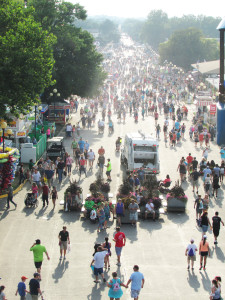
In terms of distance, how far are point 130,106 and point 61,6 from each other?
11725mm

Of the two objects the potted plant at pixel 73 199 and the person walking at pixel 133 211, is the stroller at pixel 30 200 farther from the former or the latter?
the person walking at pixel 133 211

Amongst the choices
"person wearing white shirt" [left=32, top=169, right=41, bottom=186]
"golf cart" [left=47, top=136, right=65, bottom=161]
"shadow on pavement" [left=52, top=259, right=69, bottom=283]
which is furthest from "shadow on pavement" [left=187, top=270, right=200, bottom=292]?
"golf cart" [left=47, top=136, right=65, bottom=161]

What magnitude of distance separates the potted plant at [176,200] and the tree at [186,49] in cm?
9780

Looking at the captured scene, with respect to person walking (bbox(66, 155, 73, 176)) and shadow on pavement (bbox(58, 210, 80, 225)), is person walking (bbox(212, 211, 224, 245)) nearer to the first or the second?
shadow on pavement (bbox(58, 210, 80, 225))

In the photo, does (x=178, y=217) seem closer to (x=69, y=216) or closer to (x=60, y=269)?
(x=69, y=216)

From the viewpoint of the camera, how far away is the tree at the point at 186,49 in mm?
118688

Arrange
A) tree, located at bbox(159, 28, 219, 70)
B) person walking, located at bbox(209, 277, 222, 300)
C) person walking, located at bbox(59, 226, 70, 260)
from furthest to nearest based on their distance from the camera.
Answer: tree, located at bbox(159, 28, 219, 70)
person walking, located at bbox(59, 226, 70, 260)
person walking, located at bbox(209, 277, 222, 300)

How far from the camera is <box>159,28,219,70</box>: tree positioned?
119 meters

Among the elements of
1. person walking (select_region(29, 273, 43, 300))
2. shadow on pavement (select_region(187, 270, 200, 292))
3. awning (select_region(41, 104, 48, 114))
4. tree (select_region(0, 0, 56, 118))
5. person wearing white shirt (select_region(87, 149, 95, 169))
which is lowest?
shadow on pavement (select_region(187, 270, 200, 292))

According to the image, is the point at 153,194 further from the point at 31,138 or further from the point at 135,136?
the point at 31,138

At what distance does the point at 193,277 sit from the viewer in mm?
15977

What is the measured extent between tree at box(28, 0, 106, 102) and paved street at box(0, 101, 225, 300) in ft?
73.9

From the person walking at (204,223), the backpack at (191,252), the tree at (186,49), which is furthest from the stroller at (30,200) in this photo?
the tree at (186,49)

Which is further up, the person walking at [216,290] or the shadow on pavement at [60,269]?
the person walking at [216,290]
